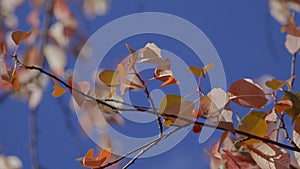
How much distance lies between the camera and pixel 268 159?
0.57 meters

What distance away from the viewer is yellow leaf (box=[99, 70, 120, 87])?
0.61m

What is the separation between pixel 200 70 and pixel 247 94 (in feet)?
0.18

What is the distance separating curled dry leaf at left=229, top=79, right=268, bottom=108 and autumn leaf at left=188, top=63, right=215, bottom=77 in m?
0.03

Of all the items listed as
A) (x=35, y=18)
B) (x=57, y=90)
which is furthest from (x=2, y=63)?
(x=35, y=18)

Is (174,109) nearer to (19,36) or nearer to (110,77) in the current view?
(110,77)

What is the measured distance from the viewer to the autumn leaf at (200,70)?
22.8 inches

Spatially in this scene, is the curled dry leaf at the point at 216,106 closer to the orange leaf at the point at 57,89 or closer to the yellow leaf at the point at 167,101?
the yellow leaf at the point at 167,101

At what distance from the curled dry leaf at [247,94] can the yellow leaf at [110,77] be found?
13 cm

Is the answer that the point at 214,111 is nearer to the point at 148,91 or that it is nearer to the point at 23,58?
the point at 148,91

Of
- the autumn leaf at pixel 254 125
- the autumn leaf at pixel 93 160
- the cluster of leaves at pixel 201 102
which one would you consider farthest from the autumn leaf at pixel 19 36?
the autumn leaf at pixel 254 125

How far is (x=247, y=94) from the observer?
1.88ft

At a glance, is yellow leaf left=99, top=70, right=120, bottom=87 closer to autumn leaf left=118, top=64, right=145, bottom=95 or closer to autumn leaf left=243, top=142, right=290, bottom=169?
autumn leaf left=118, top=64, right=145, bottom=95

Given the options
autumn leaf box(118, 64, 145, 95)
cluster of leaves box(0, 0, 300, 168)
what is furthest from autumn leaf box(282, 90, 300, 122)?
autumn leaf box(118, 64, 145, 95)

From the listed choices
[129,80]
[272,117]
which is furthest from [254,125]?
[129,80]
